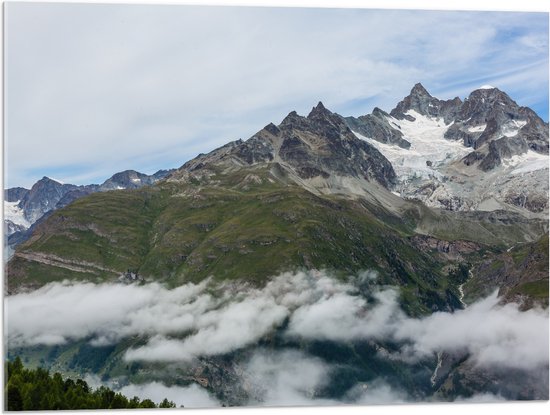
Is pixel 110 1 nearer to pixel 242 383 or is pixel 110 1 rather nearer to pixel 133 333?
pixel 242 383

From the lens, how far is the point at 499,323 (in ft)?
440

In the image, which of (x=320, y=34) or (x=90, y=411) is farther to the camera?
(x=320, y=34)

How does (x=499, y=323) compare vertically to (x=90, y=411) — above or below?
below

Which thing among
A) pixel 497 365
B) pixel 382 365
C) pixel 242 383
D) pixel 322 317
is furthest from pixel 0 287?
pixel 382 365

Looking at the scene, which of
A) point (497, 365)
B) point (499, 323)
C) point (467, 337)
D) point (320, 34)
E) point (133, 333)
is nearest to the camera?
point (320, 34)

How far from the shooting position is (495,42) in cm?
7388

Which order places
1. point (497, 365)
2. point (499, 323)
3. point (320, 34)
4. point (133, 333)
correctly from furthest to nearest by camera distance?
point (133, 333) → point (499, 323) → point (497, 365) → point (320, 34)

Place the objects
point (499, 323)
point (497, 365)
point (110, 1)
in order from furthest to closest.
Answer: point (499, 323), point (497, 365), point (110, 1)

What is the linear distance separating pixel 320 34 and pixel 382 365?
438ft

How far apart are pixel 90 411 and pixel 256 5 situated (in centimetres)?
4217

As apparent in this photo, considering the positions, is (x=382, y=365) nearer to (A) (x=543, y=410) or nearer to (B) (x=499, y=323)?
(B) (x=499, y=323)

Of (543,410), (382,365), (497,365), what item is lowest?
(382,365)

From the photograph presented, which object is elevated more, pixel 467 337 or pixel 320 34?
pixel 320 34

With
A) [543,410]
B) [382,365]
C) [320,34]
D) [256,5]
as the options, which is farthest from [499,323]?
[256,5]
